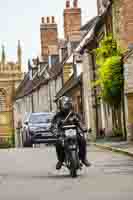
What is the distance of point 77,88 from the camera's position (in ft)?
163

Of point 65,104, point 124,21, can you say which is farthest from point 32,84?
point 65,104

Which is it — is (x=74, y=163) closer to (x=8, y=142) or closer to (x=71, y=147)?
(x=71, y=147)

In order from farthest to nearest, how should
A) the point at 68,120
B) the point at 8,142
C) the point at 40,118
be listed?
the point at 8,142 → the point at 40,118 → the point at 68,120

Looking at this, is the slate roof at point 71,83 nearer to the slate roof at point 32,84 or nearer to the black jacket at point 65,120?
the slate roof at point 32,84

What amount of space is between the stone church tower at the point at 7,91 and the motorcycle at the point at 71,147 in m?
80.9

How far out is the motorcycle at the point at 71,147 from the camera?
536 inches

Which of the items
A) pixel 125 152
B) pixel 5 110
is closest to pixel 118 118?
pixel 125 152

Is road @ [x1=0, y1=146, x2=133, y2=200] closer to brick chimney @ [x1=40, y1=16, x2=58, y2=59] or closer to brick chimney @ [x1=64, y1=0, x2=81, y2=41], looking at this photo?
brick chimney @ [x1=64, y1=0, x2=81, y2=41]

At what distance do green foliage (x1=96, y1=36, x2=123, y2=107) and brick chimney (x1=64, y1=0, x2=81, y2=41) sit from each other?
22803 mm

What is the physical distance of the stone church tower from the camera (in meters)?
96.5

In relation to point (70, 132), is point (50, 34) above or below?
above

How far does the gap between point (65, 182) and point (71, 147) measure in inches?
47.5

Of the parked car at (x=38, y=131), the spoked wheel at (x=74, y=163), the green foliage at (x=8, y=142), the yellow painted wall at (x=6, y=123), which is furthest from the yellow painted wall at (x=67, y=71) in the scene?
the spoked wheel at (x=74, y=163)

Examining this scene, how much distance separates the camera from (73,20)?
57250 millimetres
